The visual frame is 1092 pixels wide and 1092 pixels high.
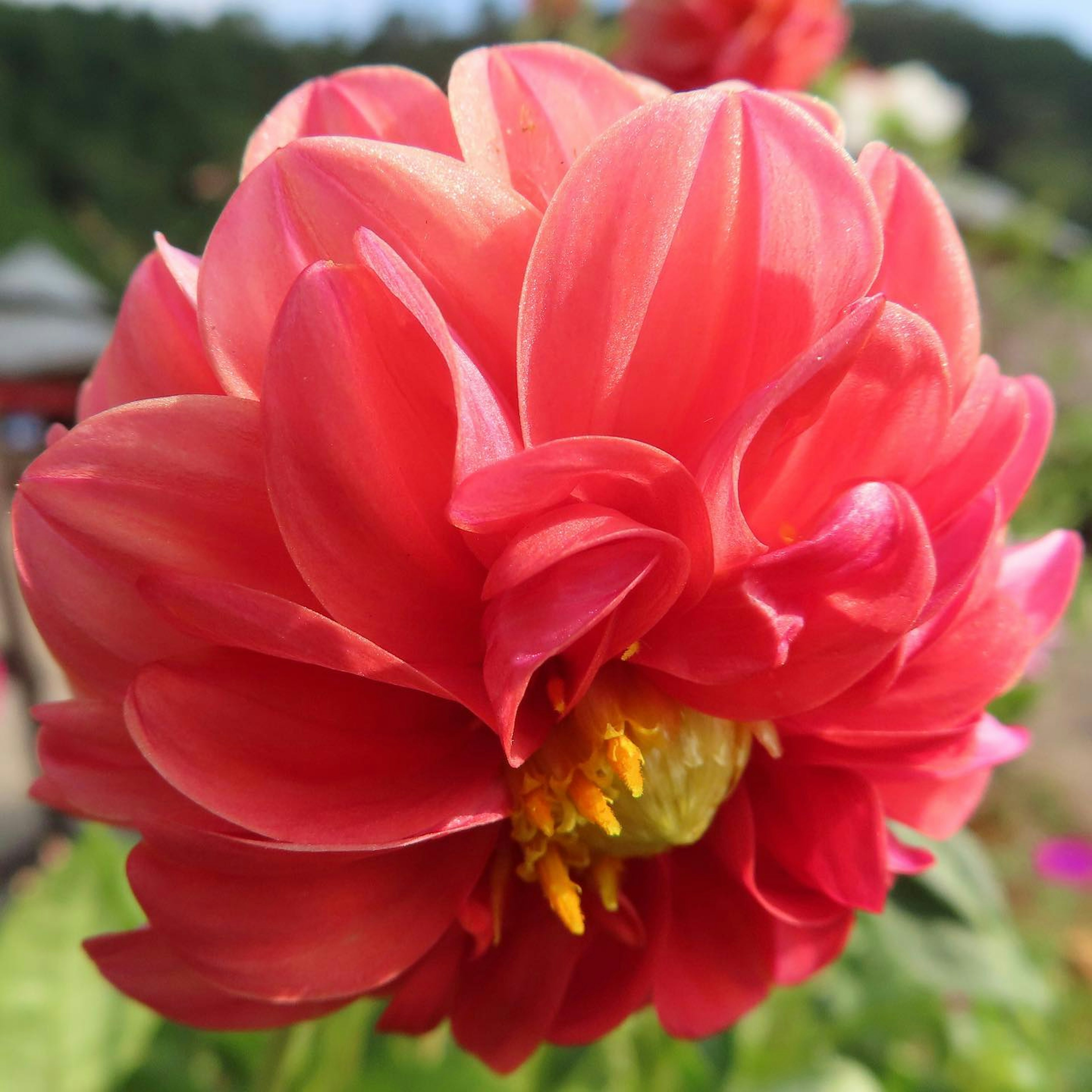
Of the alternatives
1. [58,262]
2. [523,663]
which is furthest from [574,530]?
[58,262]

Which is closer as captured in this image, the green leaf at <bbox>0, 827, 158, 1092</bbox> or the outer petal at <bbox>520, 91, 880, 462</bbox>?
the outer petal at <bbox>520, 91, 880, 462</bbox>

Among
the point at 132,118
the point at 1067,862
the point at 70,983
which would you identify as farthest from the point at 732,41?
the point at 132,118

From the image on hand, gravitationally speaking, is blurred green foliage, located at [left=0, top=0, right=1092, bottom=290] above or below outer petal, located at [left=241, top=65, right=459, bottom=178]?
below

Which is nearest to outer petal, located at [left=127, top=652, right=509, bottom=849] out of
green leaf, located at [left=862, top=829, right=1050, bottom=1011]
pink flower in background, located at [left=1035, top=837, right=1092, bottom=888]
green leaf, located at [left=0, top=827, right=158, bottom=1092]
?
green leaf, located at [left=862, top=829, right=1050, bottom=1011]

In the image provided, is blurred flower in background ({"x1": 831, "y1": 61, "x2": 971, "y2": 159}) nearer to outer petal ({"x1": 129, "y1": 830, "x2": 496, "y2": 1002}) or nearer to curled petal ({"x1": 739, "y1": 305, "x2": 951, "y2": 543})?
curled petal ({"x1": 739, "y1": 305, "x2": 951, "y2": 543})

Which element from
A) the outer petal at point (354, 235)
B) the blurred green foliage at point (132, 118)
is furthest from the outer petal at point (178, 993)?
the blurred green foliage at point (132, 118)

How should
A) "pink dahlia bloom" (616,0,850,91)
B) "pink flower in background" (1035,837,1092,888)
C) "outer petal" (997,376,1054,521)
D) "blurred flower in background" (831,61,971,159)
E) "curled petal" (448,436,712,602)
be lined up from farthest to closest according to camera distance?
1. "blurred flower in background" (831,61,971,159)
2. "pink flower in background" (1035,837,1092,888)
3. "pink dahlia bloom" (616,0,850,91)
4. "outer petal" (997,376,1054,521)
5. "curled petal" (448,436,712,602)

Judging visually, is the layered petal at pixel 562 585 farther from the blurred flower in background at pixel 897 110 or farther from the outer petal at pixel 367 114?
the blurred flower in background at pixel 897 110

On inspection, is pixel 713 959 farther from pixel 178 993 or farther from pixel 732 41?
pixel 732 41
